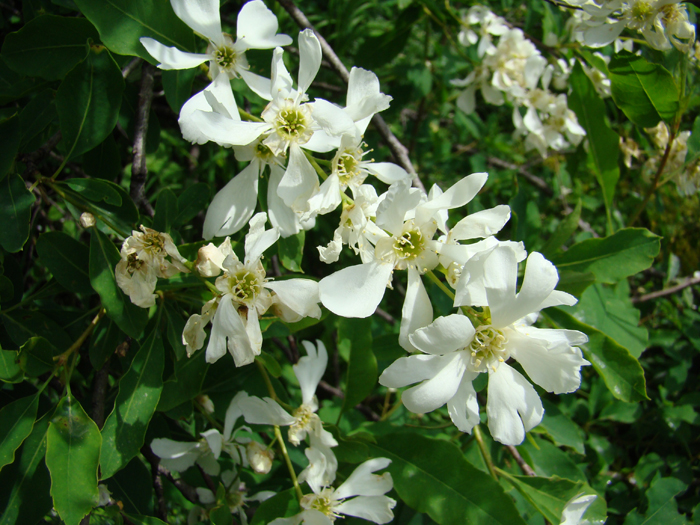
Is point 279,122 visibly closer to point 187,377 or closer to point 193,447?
point 187,377

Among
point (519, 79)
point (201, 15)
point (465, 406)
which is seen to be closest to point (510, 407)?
point (465, 406)

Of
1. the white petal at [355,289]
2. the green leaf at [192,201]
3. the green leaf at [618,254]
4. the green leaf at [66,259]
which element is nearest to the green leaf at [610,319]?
the green leaf at [618,254]

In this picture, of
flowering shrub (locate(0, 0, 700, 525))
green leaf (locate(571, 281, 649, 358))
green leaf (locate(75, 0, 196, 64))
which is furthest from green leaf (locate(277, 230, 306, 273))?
green leaf (locate(571, 281, 649, 358))

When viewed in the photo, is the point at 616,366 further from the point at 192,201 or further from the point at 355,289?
the point at 192,201

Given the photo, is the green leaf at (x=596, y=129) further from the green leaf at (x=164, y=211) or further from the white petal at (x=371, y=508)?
the green leaf at (x=164, y=211)

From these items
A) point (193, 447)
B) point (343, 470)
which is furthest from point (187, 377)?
point (343, 470)

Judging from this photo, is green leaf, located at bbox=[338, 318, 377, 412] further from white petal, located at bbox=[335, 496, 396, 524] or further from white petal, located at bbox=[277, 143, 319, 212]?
white petal, located at bbox=[277, 143, 319, 212]
